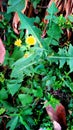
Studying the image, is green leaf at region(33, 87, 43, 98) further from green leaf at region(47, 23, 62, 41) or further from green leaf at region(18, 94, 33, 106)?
green leaf at region(47, 23, 62, 41)

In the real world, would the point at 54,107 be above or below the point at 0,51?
below

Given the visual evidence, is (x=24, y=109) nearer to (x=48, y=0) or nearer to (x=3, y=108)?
(x=3, y=108)

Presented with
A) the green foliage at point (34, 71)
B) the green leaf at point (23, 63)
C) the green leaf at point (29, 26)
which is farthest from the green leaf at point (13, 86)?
the green leaf at point (29, 26)

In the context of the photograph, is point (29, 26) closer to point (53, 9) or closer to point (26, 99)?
point (53, 9)

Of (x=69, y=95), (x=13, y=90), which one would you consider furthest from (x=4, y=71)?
(x=69, y=95)

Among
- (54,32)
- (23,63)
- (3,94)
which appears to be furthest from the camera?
(3,94)

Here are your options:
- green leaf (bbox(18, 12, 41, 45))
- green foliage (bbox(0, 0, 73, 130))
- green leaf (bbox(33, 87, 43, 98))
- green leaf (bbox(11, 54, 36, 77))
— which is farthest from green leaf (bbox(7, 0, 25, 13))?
green leaf (bbox(33, 87, 43, 98))

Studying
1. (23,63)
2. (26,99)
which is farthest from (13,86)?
(23,63)

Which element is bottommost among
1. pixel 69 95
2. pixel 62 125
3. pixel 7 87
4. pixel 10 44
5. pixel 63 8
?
pixel 62 125

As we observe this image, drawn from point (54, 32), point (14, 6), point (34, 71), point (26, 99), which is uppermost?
point (14, 6)
